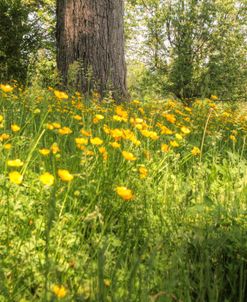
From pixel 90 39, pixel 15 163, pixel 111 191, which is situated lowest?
pixel 111 191

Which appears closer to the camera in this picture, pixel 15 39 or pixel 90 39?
pixel 90 39

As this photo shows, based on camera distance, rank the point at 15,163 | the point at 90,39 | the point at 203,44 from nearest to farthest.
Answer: the point at 15,163 < the point at 90,39 < the point at 203,44

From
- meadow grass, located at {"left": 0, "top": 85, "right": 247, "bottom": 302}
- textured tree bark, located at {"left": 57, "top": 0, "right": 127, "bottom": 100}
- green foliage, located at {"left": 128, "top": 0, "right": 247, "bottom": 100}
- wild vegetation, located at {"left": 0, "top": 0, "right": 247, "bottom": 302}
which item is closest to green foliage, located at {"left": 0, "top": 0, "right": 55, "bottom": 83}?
textured tree bark, located at {"left": 57, "top": 0, "right": 127, "bottom": 100}

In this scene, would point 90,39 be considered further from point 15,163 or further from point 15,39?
point 15,39

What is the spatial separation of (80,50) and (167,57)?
41.4ft

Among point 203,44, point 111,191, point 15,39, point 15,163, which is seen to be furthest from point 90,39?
point 203,44

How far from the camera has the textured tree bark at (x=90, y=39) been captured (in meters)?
4.77

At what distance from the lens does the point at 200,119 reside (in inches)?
135

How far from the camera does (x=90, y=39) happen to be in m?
4.80

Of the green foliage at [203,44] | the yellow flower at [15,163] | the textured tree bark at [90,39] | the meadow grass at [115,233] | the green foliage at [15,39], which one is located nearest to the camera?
the meadow grass at [115,233]

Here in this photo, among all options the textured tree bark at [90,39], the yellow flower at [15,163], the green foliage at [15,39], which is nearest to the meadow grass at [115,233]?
the yellow flower at [15,163]

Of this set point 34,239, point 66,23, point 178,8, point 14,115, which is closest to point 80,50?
point 66,23

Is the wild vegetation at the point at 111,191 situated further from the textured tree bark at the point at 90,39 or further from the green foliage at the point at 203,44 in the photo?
the green foliage at the point at 203,44

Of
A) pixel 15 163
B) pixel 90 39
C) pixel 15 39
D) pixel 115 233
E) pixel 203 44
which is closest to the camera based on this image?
pixel 15 163
